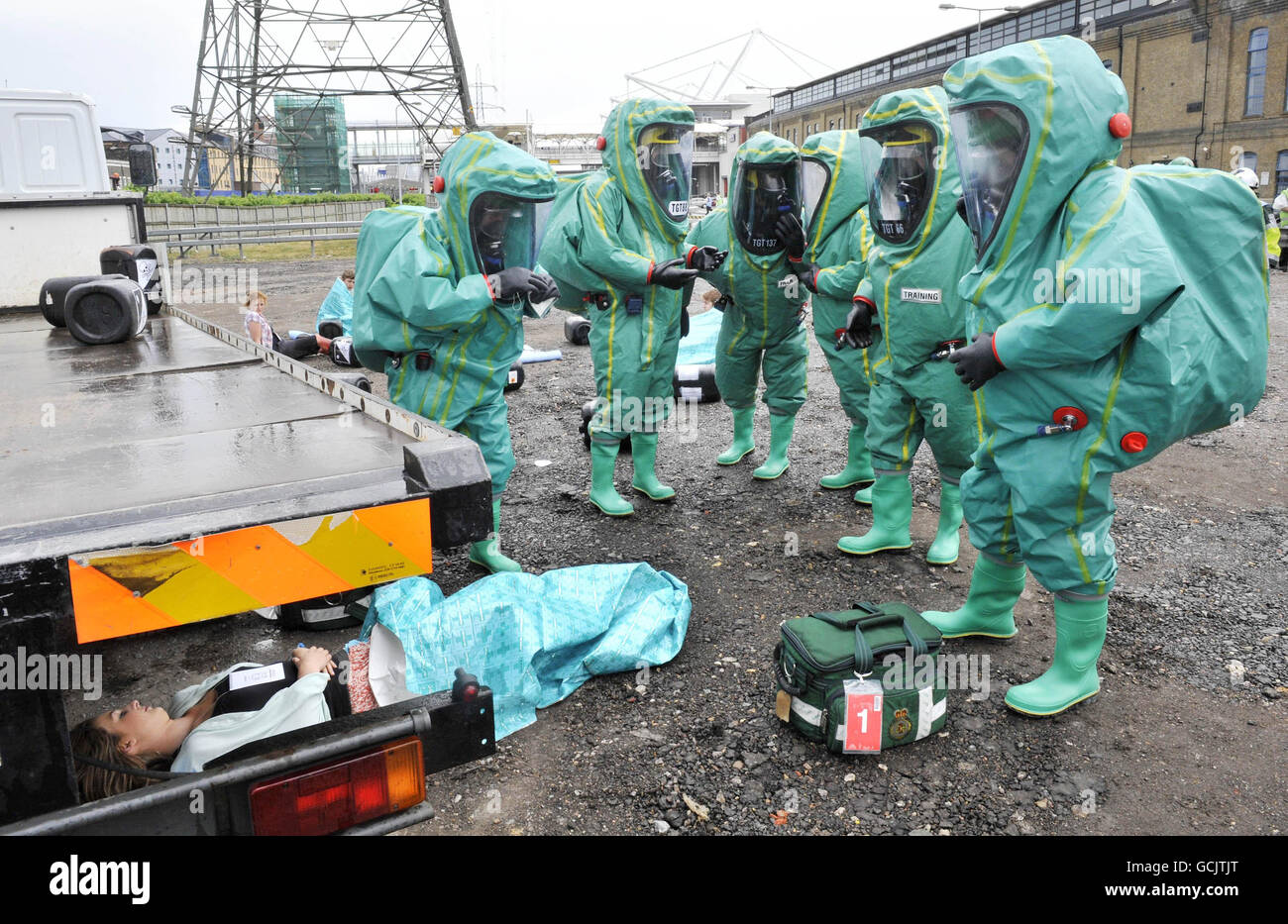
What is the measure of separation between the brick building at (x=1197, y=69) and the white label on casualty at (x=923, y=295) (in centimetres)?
2932

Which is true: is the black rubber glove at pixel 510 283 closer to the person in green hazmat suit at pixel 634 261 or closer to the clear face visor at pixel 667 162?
the person in green hazmat suit at pixel 634 261

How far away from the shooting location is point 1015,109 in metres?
2.97

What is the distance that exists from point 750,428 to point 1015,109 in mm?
3805

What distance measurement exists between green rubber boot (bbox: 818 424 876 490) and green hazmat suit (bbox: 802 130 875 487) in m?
0.31

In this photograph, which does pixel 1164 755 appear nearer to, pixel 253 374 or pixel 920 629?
pixel 920 629

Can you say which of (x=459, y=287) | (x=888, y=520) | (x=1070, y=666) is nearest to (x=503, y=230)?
(x=459, y=287)

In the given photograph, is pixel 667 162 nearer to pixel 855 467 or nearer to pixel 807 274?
pixel 807 274

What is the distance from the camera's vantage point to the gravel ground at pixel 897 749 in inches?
112

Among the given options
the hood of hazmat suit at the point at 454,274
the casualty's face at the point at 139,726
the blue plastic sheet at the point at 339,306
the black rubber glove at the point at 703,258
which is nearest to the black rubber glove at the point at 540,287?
the hood of hazmat suit at the point at 454,274

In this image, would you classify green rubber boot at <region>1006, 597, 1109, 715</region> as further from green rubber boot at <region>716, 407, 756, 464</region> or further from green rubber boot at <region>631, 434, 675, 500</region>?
green rubber boot at <region>716, 407, 756, 464</region>

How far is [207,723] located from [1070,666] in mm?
2956

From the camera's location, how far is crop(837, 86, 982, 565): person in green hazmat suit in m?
4.22

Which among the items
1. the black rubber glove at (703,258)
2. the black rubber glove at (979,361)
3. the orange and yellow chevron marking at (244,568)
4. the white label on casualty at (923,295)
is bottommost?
the orange and yellow chevron marking at (244,568)

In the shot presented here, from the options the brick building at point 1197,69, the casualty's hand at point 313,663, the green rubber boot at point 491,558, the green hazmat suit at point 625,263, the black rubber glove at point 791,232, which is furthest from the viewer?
the brick building at point 1197,69
